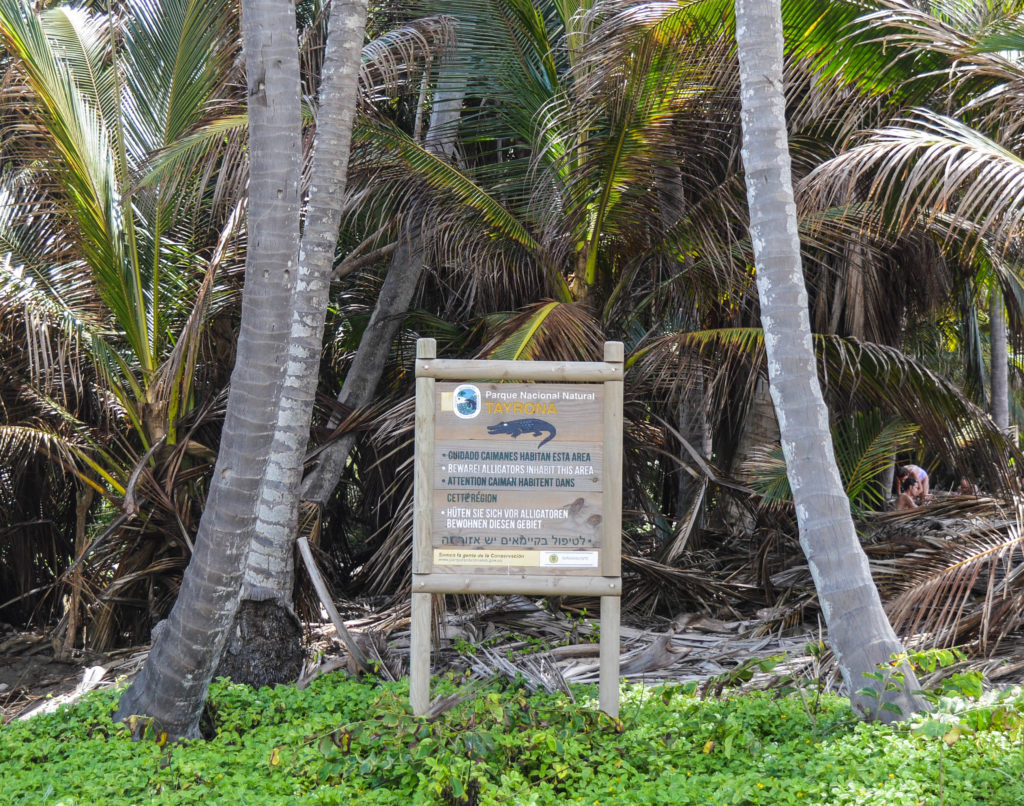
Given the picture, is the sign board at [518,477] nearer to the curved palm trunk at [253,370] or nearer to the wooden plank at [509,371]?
the wooden plank at [509,371]

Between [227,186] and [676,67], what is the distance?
154 inches

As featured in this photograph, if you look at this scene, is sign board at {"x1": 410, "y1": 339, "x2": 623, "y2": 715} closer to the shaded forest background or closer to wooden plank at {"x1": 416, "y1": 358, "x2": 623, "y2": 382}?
wooden plank at {"x1": 416, "y1": 358, "x2": 623, "y2": 382}

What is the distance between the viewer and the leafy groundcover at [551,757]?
12.2ft

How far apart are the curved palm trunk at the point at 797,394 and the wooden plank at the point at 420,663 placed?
184 centimetres

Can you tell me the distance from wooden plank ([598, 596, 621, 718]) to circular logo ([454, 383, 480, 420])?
1.12 meters

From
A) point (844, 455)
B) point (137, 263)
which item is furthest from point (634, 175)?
point (137, 263)

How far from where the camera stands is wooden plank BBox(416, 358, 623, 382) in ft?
15.4

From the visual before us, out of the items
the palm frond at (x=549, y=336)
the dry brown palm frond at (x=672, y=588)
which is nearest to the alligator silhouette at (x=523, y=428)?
the palm frond at (x=549, y=336)

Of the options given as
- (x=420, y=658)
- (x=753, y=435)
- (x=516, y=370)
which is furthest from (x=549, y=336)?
(x=753, y=435)

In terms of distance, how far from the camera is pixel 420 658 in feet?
15.0

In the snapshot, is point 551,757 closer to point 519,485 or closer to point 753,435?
point 519,485

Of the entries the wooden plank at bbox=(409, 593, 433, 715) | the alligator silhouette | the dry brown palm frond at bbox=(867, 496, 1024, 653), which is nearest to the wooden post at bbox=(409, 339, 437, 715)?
the wooden plank at bbox=(409, 593, 433, 715)

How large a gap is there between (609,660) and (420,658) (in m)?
0.91

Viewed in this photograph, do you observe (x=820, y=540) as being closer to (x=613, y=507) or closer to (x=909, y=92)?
(x=613, y=507)
